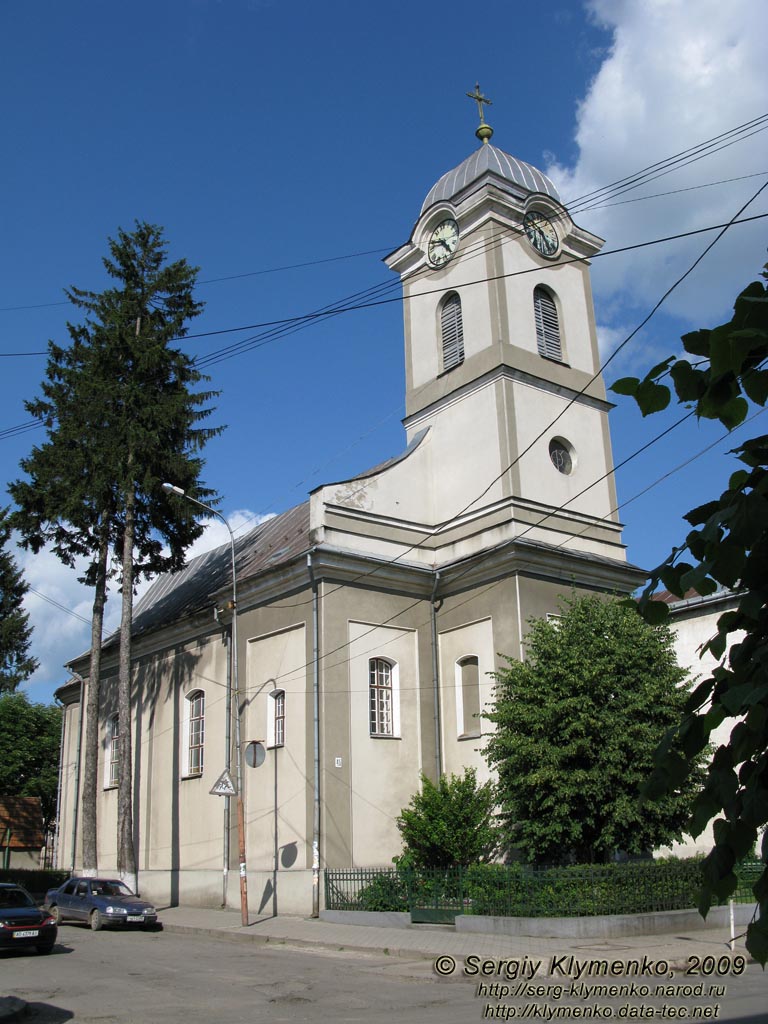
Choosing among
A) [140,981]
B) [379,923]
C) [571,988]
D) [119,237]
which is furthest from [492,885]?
[119,237]

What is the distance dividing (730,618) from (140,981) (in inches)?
492

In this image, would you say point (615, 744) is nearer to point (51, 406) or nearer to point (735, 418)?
point (735, 418)

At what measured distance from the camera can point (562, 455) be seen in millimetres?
27031

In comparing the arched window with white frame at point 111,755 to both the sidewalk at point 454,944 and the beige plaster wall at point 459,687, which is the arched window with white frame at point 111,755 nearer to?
the sidewalk at point 454,944

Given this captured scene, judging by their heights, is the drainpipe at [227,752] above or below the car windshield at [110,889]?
above

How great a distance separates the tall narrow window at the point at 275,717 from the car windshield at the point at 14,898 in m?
8.11

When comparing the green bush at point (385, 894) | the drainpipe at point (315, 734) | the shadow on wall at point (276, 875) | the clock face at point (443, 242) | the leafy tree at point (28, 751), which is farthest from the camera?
the leafy tree at point (28, 751)

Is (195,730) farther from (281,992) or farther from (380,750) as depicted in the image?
(281,992)

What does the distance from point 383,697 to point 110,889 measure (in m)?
7.98

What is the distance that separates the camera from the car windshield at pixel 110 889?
2139cm

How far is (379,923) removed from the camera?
1888 centimetres

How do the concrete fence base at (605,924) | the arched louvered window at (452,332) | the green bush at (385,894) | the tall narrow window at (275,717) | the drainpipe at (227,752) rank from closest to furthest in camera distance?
the concrete fence base at (605,924)
the green bush at (385,894)
the tall narrow window at (275,717)
the drainpipe at (227,752)
the arched louvered window at (452,332)

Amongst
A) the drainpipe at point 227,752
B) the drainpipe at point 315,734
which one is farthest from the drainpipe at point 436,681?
the drainpipe at point 227,752

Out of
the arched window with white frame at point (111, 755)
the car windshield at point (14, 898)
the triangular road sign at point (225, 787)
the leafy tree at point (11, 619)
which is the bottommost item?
the car windshield at point (14, 898)
